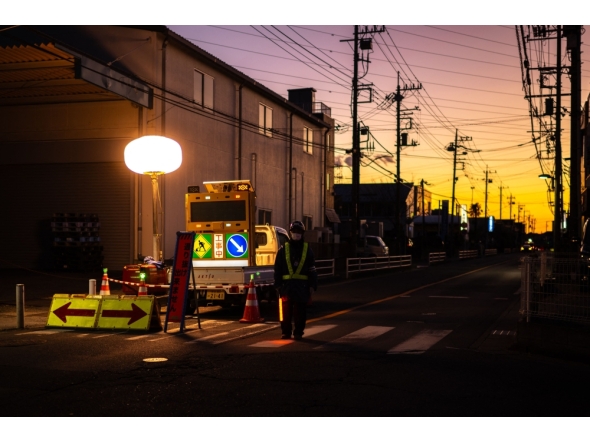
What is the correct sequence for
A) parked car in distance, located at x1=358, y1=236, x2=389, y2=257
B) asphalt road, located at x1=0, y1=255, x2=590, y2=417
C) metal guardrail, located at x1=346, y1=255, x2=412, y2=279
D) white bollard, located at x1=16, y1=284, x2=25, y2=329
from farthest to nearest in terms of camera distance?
1. parked car in distance, located at x1=358, y1=236, x2=389, y2=257
2. metal guardrail, located at x1=346, y1=255, x2=412, y2=279
3. white bollard, located at x1=16, y1=284, x2=25, y2=329
4. asphalt road, located at x1=0, y1=255, x2=590, y2=417

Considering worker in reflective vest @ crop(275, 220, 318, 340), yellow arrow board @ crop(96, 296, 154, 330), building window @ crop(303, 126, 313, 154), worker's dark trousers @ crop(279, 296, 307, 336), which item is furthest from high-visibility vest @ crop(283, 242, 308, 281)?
building window @ crop(303, 126, 313, 154)

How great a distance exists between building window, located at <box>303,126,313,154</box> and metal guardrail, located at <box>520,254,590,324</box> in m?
34.3

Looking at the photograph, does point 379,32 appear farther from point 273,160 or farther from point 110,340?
point 110,340

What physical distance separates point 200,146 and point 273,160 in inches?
342

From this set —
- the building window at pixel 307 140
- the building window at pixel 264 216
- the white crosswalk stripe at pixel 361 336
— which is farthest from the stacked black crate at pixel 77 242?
the building window at pixel 307 140

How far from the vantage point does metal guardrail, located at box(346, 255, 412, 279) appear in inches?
1309

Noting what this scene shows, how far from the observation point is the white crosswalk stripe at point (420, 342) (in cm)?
1090

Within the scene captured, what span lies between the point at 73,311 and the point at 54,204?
1722cm

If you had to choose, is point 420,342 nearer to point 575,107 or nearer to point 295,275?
point 295,275

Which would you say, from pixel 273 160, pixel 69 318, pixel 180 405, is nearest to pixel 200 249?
pixel 69 318

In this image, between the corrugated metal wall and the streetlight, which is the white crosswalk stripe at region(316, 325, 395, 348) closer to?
the streetlight

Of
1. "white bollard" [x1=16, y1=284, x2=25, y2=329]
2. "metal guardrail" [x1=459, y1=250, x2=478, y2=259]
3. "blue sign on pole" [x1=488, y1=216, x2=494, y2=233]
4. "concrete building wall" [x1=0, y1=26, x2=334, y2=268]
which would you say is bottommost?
"metal guardrail" [x1=459, y1=250, x2=478, y2=259]

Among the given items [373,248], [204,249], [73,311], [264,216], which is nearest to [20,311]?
[73,311]

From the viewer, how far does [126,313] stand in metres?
13.2
